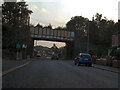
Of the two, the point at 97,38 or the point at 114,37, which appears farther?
the point at 97,38

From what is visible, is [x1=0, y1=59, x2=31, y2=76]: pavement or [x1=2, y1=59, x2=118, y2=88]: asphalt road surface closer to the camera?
[x1=2, y1=59, x2=118, y2=88]: asphalt road surface

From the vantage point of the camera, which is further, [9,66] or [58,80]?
[9,66]

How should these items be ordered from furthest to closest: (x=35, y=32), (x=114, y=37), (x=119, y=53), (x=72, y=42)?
(x=72, y=42) → (x=35, y=32) → (x=114, y=37) → (x=119, y=53)

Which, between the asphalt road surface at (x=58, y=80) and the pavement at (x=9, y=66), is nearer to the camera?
the asphalt road surface at (x=58, y=80)

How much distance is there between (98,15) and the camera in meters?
79.5

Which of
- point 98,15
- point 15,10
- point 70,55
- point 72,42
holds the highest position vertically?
point 98,15

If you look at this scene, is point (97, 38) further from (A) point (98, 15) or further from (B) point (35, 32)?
(B) point (35, 32)

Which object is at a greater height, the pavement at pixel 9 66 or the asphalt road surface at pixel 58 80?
the asphalt road surface at pixel 58 80

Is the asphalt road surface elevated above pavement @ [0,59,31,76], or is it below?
above

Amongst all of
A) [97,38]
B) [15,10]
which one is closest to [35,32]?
[97,38]

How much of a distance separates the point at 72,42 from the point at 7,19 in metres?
40.1

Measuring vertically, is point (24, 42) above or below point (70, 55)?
above

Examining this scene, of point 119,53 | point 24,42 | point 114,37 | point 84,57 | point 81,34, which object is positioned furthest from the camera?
point 81,34

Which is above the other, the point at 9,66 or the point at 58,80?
the point at 58,80
